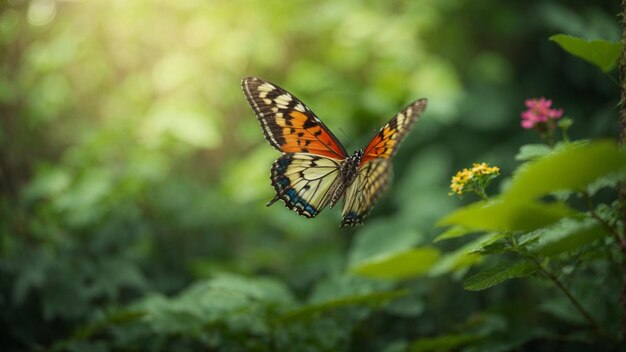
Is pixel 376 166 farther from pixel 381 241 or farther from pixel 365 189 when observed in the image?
pixel 381 241

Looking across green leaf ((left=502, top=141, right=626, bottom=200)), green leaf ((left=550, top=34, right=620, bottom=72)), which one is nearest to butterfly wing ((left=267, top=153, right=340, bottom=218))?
green leaf ((left=550, top=34, right=620, bottom=72))

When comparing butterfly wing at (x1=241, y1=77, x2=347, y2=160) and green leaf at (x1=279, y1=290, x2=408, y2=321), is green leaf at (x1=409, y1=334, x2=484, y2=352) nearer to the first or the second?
green leaf at (x1=279, y1=290, x2=408, y2=321)

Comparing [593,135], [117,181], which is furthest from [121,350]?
[593,135]

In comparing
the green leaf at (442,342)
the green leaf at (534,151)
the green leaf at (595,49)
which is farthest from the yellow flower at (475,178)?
the green leaf at (442,342)

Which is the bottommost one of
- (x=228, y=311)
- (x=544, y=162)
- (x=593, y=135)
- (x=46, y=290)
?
(x=544, y=162)

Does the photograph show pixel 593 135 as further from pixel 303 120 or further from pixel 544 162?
pixel 544 162

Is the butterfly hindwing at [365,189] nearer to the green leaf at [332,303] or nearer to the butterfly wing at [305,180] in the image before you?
the butterfly wing at [305,180]

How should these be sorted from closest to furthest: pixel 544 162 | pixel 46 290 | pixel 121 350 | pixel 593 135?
pixel 544 162, pixel 121 350, pixel 46 290, pixel 593 135
